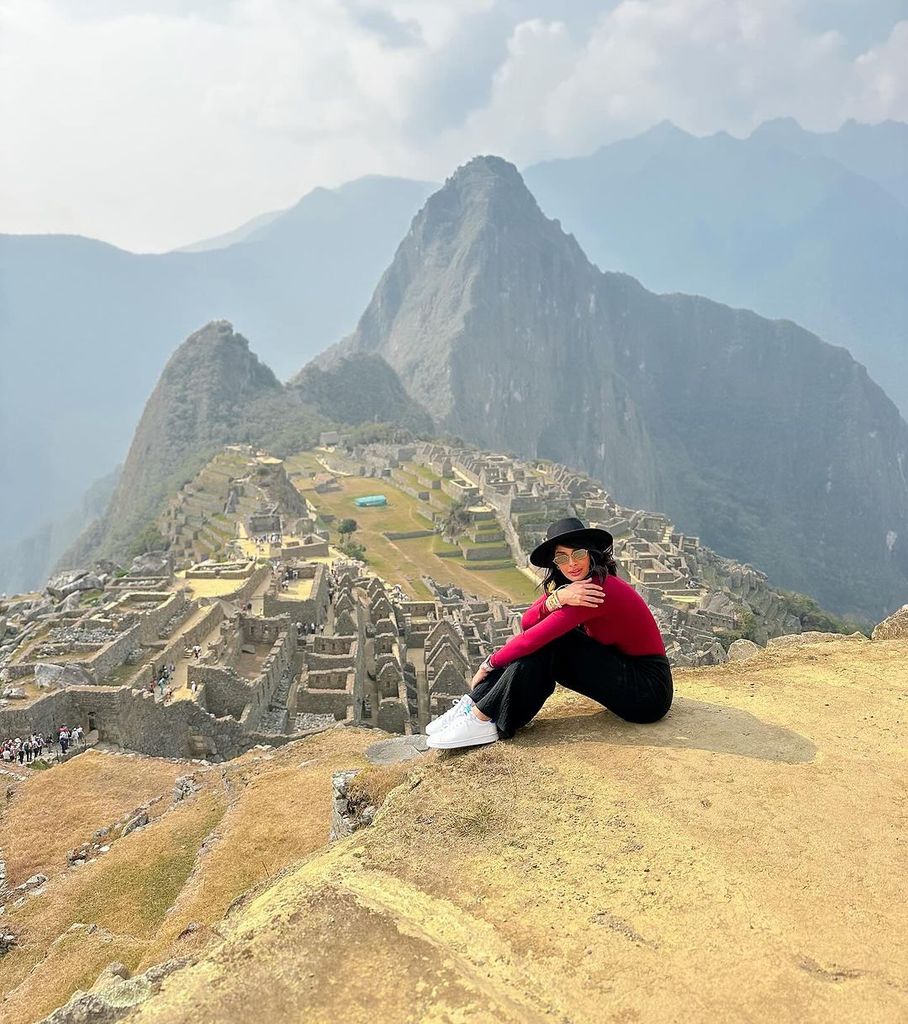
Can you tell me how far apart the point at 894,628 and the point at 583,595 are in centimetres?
623

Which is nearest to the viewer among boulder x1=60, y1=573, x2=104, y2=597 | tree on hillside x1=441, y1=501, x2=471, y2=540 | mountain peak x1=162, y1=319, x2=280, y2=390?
boulder x1=60, y1=573, x2=104, y2=597

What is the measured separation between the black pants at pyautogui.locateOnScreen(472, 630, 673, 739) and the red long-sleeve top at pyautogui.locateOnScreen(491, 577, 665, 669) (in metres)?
0.07

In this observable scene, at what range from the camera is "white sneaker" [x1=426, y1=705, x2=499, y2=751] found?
6.27 m

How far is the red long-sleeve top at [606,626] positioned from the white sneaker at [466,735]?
0.51m

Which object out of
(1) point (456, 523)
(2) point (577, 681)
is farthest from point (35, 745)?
(1) point (456, 523)

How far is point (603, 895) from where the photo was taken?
4672 mm

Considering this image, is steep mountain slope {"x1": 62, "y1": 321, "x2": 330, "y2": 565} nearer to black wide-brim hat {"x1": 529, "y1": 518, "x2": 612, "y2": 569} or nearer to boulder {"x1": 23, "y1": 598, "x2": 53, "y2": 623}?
boulder {"x1": 23, "y1": 598, "x2": 53, "y2": 623}

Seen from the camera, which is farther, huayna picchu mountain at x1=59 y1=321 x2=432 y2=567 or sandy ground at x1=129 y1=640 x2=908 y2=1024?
huayna picchu mountain at x1=59 y1=321 x2=432 y2=567

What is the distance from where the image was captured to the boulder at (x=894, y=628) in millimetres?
9820

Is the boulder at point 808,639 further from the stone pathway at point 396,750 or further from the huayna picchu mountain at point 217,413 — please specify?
the huayna picchu mountain at point 217,413

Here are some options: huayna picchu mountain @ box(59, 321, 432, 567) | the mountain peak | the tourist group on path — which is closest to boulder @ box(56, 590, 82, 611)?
the tourist group on path

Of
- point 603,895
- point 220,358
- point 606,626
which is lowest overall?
point 603,895

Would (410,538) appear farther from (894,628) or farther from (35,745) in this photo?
(894,628)

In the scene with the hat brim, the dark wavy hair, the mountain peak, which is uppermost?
the mountain peak
